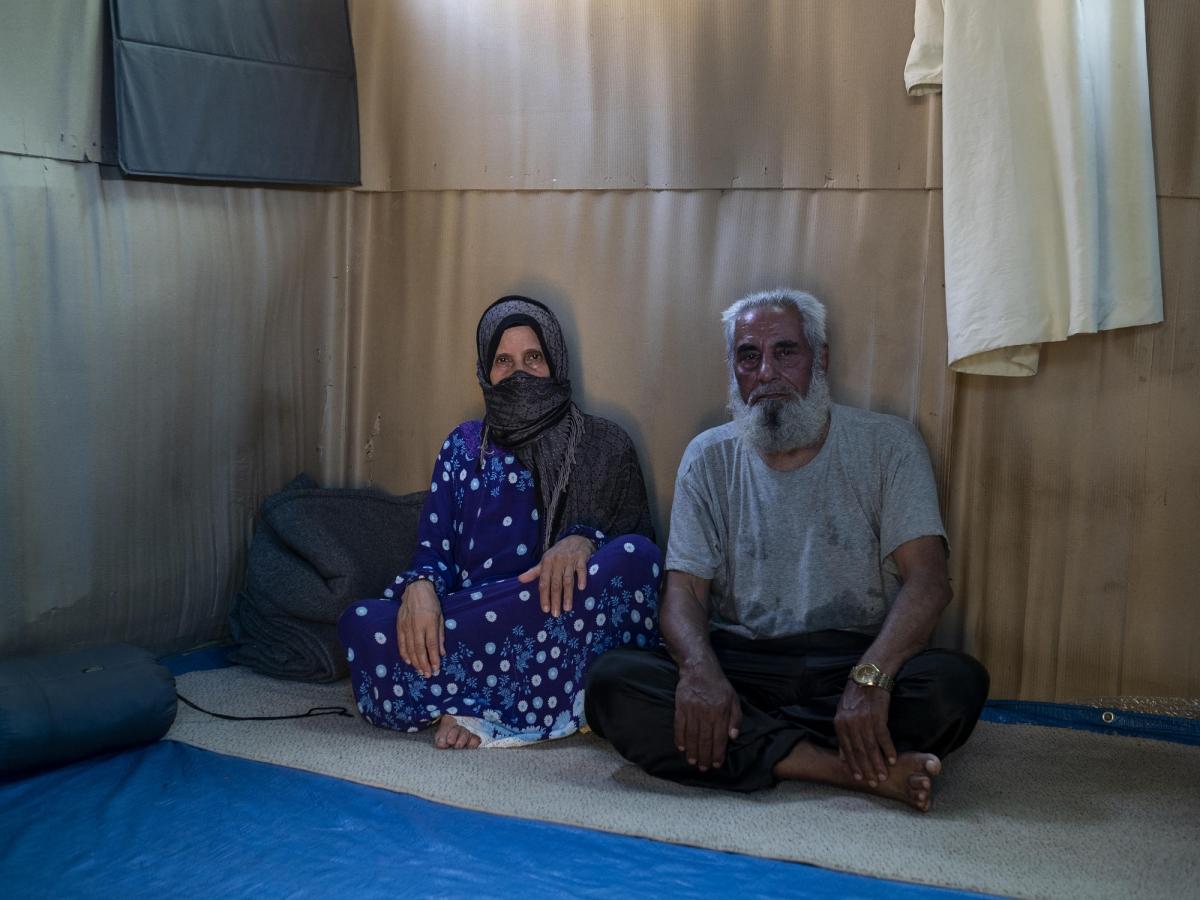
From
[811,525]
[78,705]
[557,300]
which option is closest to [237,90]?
[557,300]

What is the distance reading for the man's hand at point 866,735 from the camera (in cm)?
292

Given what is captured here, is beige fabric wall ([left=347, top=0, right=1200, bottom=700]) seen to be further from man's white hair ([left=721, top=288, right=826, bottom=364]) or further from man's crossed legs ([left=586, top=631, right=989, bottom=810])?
man's crossed legs ([left=586, top=631, right=989, bottom=810])

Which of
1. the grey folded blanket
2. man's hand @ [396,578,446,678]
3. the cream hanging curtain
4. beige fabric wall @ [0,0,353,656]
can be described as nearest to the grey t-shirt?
the cream hanging curtain

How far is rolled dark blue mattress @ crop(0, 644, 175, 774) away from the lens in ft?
10.0

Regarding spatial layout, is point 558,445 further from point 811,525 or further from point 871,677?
point 871,677

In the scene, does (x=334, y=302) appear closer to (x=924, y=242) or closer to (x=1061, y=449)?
(x=924, y=242)

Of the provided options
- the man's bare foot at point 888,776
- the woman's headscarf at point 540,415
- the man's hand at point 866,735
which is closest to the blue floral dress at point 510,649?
the woman's headscarf at point 540,415

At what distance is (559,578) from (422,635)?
0.42m

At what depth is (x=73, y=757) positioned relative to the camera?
10.3 feet

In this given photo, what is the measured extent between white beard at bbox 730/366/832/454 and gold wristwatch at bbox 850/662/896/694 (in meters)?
0.66

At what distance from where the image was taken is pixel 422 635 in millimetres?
3428

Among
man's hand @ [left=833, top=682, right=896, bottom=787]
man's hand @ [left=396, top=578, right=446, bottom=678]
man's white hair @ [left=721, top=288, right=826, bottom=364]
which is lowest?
man's hand @ [left=833, top=682, right=896, bottom=787]

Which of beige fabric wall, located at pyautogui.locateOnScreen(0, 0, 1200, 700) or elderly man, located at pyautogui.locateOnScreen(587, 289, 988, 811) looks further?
beige fabric wall, located at pyautogui.locateOnScreen(0, 0, 1200, 700)

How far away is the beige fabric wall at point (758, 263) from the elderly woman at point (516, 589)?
0.38 meters
